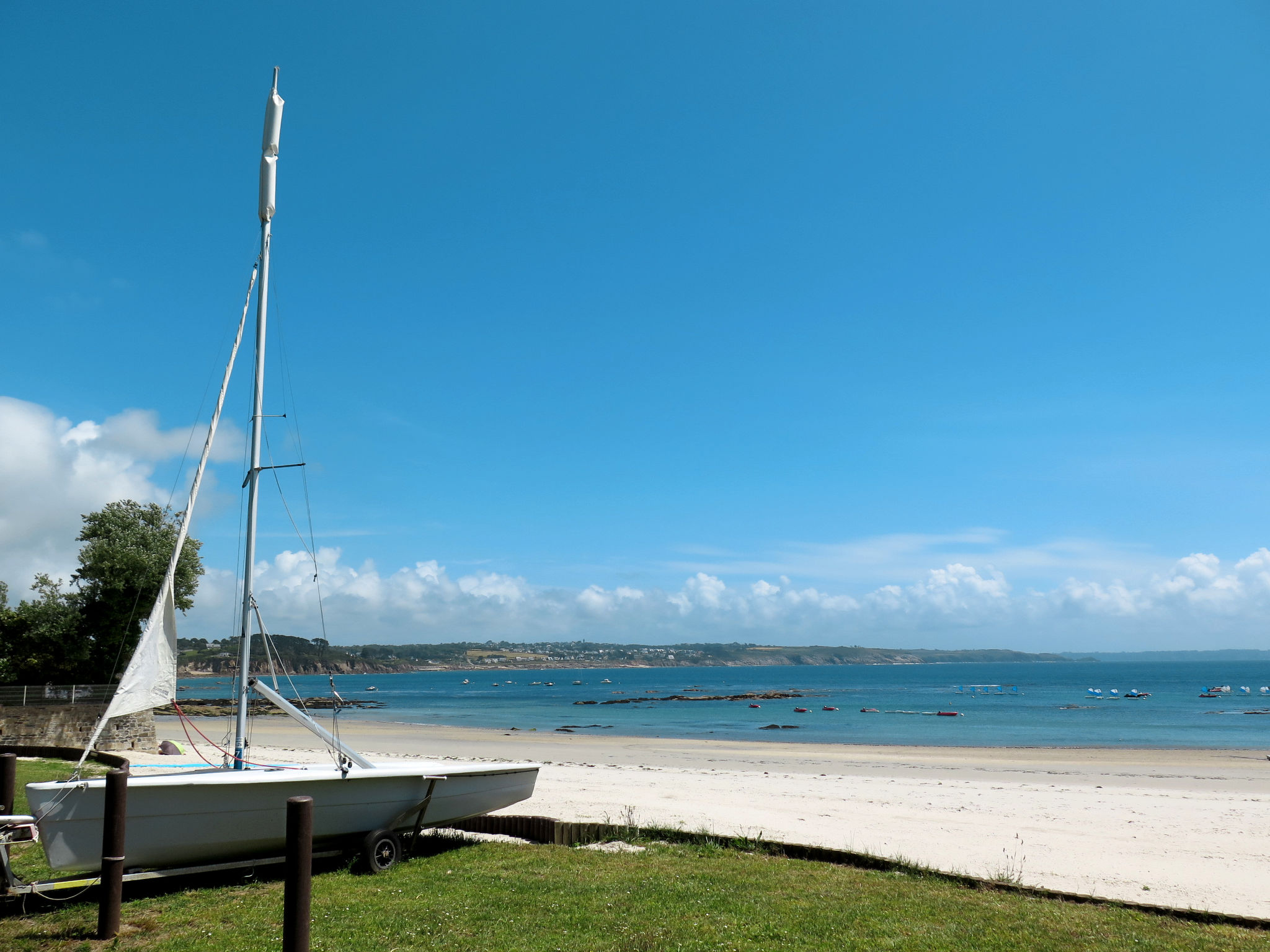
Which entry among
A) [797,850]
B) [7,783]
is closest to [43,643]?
[7,783]

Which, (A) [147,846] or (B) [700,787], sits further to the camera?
(B) [700,787]

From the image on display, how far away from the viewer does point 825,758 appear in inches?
1281

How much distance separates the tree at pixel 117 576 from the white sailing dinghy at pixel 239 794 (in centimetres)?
2244

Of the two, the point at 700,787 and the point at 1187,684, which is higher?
the point at 700,787

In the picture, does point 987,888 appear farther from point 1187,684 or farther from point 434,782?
point 1187,684

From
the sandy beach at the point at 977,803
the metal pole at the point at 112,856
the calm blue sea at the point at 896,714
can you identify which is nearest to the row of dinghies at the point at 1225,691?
the calm blue sea at the point at 896,714

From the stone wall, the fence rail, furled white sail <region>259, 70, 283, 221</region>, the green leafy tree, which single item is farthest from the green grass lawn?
the green leafy tree

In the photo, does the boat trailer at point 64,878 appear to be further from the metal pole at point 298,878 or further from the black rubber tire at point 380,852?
the metal pole at point 298,878

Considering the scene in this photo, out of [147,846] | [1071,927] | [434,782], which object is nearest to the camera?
[1071,927]

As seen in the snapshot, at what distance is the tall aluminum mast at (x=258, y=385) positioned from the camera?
358 inches

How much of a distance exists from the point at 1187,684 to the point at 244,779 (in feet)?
444

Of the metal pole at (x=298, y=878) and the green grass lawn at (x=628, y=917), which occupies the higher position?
the metal pole at (x=298, y=878)

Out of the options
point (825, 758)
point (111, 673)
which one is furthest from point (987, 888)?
point (111, 673)

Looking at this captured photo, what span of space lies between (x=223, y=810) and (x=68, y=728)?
72.7ft
